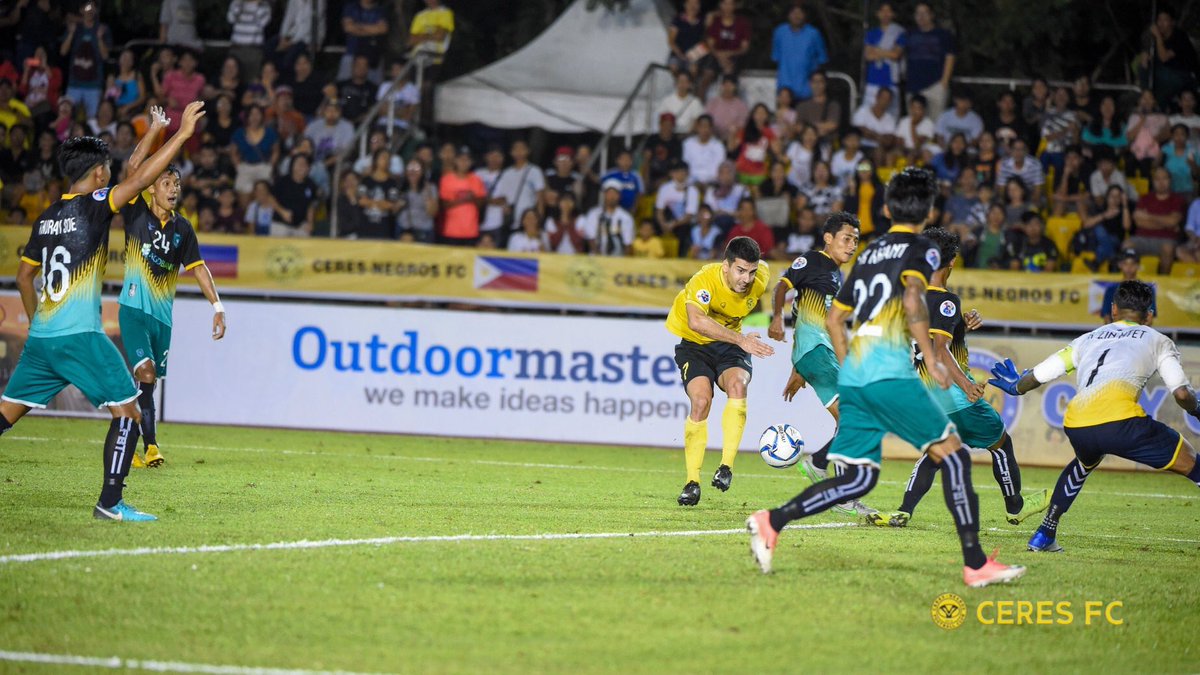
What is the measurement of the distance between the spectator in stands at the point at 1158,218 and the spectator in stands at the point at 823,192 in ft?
12.9

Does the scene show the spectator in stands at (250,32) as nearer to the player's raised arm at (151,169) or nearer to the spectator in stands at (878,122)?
the spectator in stands at (878,122)

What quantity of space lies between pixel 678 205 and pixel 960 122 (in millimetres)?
4409

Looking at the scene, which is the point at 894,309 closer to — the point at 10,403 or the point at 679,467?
the point at 10,403

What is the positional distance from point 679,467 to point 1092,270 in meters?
7.10

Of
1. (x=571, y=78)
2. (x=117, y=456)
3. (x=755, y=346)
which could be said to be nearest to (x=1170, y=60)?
(x=571, y=78)

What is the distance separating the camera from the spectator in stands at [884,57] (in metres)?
20.9

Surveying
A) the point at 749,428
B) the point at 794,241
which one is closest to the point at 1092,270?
the point at 794,241

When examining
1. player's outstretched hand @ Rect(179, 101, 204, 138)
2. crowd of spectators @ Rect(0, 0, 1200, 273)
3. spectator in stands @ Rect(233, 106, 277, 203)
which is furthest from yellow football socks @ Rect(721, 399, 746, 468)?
spectator in stands @ Rect(233, 106, 277, 203)

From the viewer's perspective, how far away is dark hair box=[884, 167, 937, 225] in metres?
7.66

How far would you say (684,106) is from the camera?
69.4 ft

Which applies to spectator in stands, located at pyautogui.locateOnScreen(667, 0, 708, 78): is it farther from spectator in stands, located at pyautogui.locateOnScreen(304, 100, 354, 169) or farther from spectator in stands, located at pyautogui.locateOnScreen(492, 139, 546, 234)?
spectator in stands, located at pyautogui.locateOnScreen(304, 100, 354, 169)

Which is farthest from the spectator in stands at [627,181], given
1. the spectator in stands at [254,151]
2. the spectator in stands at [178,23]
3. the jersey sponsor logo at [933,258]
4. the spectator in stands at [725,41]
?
the jersey sponsor logo at [933,258]

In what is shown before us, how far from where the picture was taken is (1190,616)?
24.1 ft

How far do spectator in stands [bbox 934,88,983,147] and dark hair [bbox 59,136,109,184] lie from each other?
14164mm
